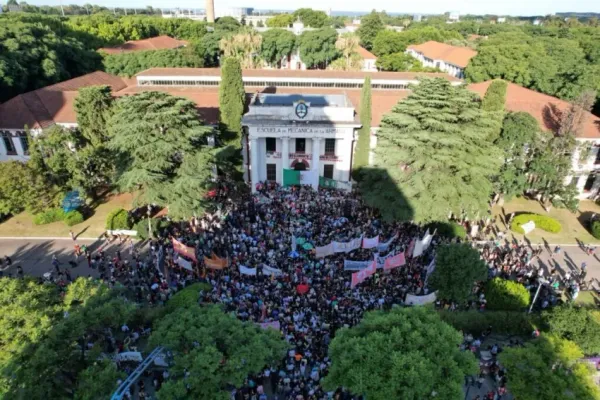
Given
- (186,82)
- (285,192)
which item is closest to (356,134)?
(285,192)

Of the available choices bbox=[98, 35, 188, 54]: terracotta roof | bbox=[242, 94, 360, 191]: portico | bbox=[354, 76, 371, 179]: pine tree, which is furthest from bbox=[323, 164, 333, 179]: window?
bbox=[98, 35, 188, 54]: terracotta roof

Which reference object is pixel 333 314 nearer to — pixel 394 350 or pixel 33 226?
pixel 394 350

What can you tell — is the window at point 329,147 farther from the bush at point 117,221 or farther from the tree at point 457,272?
the bush at point 117,221

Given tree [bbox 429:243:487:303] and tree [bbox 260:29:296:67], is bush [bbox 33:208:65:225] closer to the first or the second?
tree [bbox 429:243:487:303]

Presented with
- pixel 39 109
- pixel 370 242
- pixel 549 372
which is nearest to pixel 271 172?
pixel 370 242

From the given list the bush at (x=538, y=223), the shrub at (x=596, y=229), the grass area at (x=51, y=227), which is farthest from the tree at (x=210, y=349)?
the shrub at (x=596, y=229)
